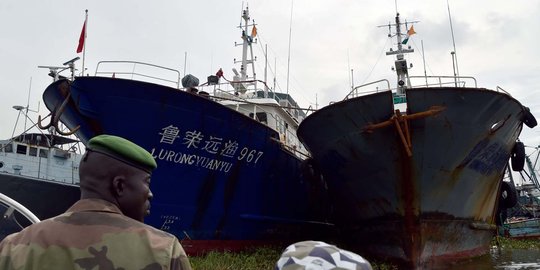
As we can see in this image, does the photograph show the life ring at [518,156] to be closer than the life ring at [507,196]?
Yes

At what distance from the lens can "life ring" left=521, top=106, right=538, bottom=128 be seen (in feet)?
32.2

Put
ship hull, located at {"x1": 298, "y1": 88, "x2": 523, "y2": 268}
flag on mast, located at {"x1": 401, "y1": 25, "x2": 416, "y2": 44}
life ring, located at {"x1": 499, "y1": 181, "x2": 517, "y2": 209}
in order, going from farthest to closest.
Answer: flag on mast, located at {"x1": 401, "y1": 25, "x2": 416, "y2": 44}, life ring, located at {"x1": 499, "y1": 181, "x2": 517, "y2": 209}, ship hull, located at {"x1": 298, "y1": 88, "x2": 523, "y2": 268}

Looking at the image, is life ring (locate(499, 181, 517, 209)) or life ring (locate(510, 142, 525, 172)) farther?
life ring (locate(499, 181, 517, 209))

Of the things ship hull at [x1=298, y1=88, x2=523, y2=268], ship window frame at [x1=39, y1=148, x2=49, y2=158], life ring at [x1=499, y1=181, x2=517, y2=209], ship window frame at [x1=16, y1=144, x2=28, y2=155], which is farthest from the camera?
ship window frame at [x1=39, y1=148, x2=49, y2=158]

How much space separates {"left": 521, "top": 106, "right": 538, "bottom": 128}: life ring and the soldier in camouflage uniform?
10.3m

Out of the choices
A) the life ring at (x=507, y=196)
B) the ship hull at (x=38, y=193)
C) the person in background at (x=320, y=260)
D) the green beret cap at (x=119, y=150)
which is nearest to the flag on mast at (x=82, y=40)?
the ship hull at (x=38, y=193)

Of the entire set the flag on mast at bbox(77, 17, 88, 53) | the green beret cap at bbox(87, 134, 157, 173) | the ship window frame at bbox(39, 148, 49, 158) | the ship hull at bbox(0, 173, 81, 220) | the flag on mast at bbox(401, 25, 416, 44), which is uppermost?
the flag on mast at bbox(401, 25, 416, 44)

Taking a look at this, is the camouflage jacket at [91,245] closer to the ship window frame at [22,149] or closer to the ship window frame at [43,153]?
the ship window frame at [22,149]

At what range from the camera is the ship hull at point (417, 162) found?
26.2 feet

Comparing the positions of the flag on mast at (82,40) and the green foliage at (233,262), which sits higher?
the flag on mast at (82,40)

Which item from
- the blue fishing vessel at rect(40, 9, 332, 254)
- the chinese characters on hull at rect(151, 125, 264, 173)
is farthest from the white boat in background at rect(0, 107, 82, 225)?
the chinese characters on hull at rect(151, 125, 264, 173)

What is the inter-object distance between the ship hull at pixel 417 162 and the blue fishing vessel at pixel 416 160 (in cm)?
2

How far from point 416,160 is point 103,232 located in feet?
24.5

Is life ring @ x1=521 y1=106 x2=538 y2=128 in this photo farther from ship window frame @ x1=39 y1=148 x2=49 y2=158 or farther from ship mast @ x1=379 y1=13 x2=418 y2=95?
ship window frame @ x1=39 y1=148 x2=49 y2=158
